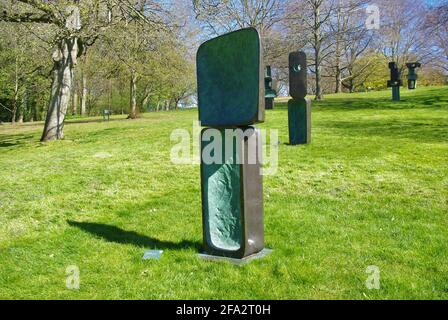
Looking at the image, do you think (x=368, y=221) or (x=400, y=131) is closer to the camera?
(x=368, y=221)

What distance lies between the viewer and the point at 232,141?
4.61m

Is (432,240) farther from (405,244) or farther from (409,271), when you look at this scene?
(409,271)

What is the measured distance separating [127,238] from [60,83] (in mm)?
11877

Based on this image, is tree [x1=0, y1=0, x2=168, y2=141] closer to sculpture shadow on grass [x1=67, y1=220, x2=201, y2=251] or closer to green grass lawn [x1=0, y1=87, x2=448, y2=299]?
green grass lawn [x1=0, y1=87, x2=448, y2=299]

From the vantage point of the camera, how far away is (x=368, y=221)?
19.1 feet

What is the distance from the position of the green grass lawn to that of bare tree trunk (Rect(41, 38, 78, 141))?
14.0ft

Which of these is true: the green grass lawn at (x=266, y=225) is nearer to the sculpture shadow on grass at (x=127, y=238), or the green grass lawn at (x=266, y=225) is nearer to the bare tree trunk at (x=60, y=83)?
the sculpture shadow on grass at (x=127, y=238)

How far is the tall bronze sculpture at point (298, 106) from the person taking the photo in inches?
464

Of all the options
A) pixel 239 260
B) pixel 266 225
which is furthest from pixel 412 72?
pixel 239 260

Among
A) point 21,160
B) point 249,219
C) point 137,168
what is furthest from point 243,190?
point 21,160

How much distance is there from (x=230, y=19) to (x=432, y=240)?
94.0 ft

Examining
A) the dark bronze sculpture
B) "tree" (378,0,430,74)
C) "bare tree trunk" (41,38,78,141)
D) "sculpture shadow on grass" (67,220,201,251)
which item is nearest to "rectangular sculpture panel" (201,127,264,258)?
"sculpture shadow on grass" (67,220,201,251)

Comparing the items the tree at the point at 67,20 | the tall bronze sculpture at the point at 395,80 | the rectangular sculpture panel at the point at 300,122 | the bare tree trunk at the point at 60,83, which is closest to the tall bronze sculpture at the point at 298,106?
the rectangular sculpture panel at the point at 300,122

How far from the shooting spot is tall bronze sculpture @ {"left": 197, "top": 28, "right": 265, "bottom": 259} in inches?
173
